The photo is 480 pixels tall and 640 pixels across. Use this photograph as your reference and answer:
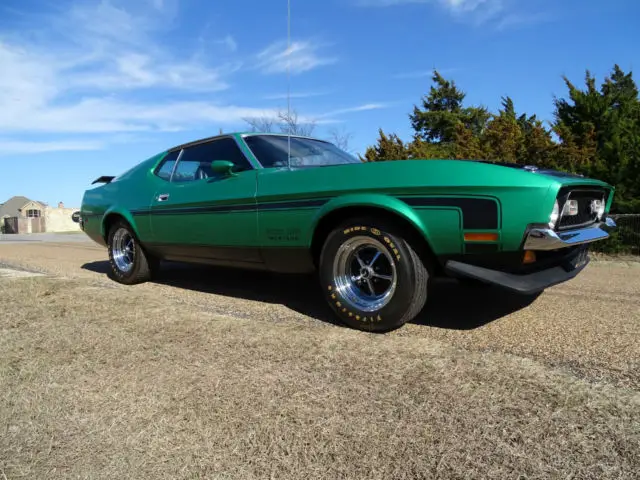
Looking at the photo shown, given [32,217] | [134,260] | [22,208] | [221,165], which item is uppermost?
[22,208]

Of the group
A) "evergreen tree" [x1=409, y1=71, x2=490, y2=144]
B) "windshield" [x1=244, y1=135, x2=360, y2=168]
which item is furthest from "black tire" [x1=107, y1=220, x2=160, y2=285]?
"evergreen tree" [x1=409, y1=71, x2=490, y2=144]

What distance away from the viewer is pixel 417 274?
294cm

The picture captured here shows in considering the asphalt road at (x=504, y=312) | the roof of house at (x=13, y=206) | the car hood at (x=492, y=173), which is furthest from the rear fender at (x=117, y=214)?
the roof of house at (x=13, y=206)

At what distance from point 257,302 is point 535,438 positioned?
9.01ft

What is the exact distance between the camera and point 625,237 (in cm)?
737

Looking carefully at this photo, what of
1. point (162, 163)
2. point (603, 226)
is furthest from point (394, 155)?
point (603, 226)

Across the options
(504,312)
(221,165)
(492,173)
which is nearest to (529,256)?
(492,173)

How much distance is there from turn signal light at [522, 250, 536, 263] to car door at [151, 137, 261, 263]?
6.38 feet

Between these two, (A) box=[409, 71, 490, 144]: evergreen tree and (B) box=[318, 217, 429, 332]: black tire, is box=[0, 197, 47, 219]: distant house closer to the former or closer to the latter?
(A) box=[409, 71, 490, 144]: evergreen tree

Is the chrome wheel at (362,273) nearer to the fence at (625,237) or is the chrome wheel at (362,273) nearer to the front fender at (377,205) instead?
the front fender at (377,205)

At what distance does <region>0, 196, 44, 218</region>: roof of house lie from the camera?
237ft

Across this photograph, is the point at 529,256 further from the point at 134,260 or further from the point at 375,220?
the point at 134,260

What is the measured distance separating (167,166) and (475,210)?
336 centimetres

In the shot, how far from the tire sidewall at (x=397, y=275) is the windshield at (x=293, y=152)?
84 cm
